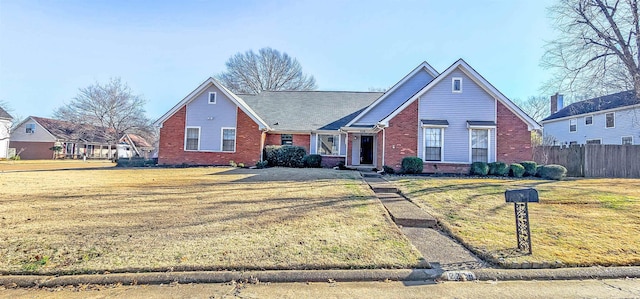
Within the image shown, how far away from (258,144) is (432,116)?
10.9 metres

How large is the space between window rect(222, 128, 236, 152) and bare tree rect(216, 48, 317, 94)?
21.8 metres

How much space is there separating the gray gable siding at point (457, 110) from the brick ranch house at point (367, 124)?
0.05m

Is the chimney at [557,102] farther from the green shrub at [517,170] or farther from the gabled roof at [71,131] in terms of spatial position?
the gabled roof at [71,131]

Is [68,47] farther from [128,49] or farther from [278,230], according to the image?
[278,230]

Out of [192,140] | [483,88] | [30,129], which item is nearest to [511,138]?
[483,88]

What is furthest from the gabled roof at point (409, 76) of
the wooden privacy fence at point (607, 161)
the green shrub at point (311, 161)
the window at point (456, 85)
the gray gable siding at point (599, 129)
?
the gray gable siding at point (599, 129)

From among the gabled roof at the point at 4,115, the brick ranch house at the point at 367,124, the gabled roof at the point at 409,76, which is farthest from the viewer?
the gabled roof at the point at 4,115

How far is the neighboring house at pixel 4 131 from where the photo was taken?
34.6m

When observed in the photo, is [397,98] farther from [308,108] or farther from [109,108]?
[109,108]

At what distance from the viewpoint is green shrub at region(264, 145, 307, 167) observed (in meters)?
19.3

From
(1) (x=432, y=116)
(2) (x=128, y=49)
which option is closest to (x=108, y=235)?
(1) (x=432, y=116)

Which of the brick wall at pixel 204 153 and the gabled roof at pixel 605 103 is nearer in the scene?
the brick wall at pixel 204 153

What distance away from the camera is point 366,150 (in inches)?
806

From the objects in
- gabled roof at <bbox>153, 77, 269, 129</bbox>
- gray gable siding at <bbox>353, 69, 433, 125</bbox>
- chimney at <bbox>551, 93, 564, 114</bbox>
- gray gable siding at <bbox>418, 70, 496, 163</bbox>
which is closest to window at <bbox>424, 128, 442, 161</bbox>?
gray gable siding at <bbox>418, 70, 496, 163</bbox>
